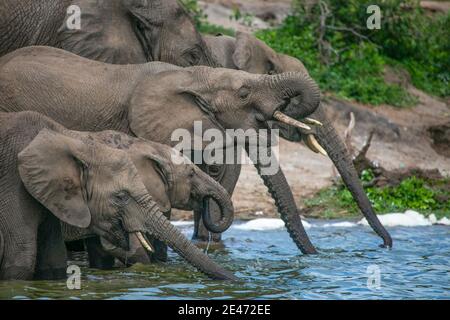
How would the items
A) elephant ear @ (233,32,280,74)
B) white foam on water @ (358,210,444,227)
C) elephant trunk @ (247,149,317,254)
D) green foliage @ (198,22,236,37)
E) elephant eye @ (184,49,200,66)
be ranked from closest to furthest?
elephant trunk @ (247,149,317,254)
elephant eye @ (184,49,200,66)
elephant ear @ (233,32,280,74)
white foam on water @ (358,210,444,227)
green foliage @ (198,22,236,37)

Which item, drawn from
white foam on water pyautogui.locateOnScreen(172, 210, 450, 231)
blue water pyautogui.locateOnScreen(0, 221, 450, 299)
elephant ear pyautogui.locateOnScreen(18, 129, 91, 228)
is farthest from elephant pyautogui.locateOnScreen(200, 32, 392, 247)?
elephant ear pyautogui.locateOnScreen(18, 129, 91, 228)

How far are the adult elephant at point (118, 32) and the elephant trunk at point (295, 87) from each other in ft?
3.22

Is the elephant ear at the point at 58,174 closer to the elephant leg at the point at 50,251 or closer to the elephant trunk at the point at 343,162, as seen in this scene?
the elephant leg at the point at 50,251

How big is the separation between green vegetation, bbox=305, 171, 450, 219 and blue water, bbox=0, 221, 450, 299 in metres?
1.12

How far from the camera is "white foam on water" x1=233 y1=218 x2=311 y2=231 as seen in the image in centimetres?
1319

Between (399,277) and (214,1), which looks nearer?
(399,277)

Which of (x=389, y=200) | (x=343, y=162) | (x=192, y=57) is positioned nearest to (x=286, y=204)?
(x=343, y=162)

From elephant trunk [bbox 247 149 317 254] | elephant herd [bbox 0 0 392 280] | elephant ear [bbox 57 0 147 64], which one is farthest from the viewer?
→ elephant trunk [bbox 247 149 317 254]

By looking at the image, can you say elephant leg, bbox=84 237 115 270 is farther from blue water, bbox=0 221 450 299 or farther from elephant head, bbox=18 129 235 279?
elephant head, bbox=18 129 235 279

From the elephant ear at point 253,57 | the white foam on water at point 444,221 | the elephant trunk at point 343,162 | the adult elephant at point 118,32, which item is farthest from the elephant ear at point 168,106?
the white foam on water at point 444,221

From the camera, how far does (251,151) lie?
10.7 m

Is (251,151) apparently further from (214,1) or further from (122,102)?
(214,1)
